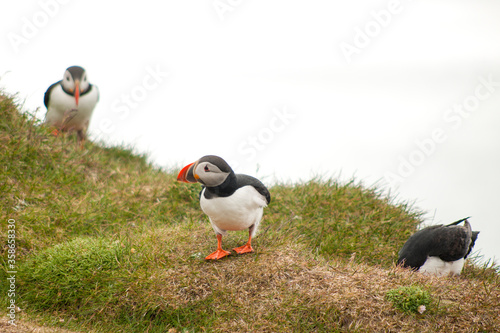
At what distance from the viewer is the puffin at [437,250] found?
5602 mm

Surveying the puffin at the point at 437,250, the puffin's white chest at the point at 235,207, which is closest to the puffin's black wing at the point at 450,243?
the puffin at the point at 437,250

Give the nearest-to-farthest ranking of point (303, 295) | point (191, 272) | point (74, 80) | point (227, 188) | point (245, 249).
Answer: point (227, 188) → point (303, 295) → point (191, 272) → point (245, 249) → point (74, 80)

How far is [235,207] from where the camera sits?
15.3 feet

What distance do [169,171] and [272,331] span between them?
202 inches

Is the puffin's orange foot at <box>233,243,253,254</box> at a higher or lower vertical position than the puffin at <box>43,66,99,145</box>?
lower

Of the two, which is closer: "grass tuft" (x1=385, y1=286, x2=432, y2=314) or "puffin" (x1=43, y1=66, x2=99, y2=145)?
"grass tuft" (x1=385, y1=286, x2=432, y2=314)

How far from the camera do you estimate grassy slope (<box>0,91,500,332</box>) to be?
15.3ft

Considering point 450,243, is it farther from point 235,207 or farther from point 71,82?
point 71,82

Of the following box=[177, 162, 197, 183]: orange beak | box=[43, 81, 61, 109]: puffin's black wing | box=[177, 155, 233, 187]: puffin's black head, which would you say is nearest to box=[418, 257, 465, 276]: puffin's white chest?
box=[177, 155, 233, 187]: puffin's black head

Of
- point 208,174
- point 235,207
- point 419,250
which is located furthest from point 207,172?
point 419,250

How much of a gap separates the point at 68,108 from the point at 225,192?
4.82 m

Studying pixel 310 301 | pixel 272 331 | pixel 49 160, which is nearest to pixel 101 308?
pixel 272 331

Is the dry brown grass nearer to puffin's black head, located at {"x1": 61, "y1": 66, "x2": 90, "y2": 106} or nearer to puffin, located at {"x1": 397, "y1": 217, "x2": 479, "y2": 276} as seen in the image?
puffin, located at {"x1": 397, "y1": 217, "x2": 479, "y2": 276}

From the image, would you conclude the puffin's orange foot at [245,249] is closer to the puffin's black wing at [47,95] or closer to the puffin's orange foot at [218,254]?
the puffin's orange foot at [218,254]
